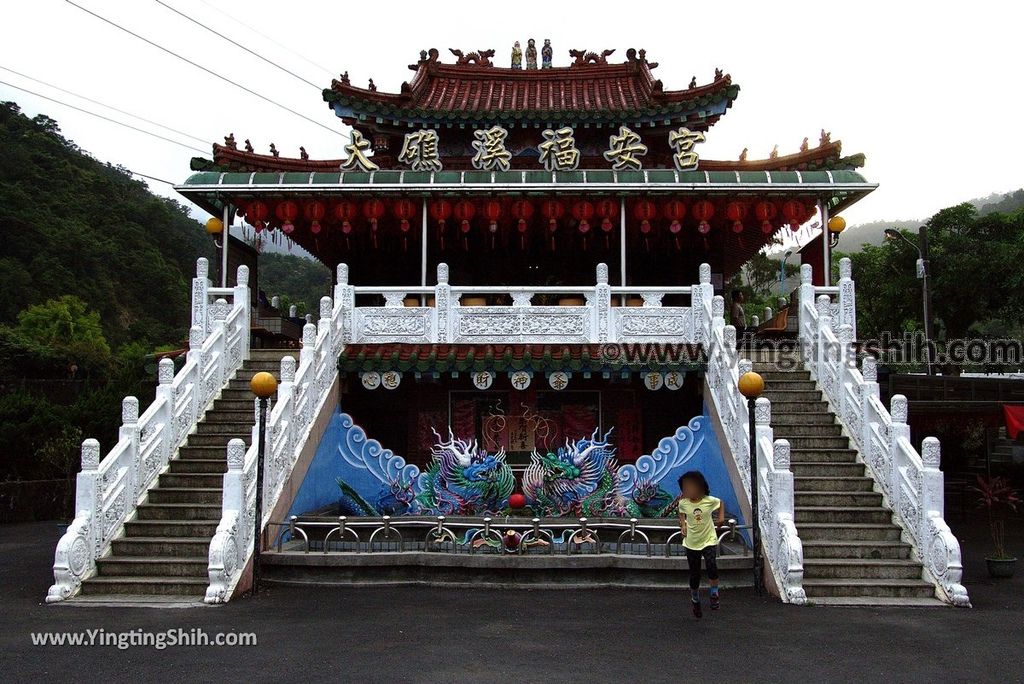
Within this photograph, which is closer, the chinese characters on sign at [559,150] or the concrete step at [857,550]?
the concrete step at [857,550]

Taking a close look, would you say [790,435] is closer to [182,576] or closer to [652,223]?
[652,223]

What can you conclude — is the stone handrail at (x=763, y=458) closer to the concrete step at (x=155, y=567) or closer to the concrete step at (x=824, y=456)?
the concrete step at (x=824, y=456)

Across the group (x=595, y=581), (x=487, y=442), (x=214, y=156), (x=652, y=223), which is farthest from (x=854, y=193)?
(x=214, y=156)

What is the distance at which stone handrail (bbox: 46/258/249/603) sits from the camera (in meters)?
10.0

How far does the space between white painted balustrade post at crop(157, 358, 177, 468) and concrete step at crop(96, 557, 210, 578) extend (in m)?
1.78

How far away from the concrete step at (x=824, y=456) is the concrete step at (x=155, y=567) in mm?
7909

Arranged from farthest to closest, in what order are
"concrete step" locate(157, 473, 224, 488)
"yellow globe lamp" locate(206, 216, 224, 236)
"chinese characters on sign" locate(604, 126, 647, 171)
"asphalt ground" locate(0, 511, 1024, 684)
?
"chinese characters on sign" locate(604, 126, 647, 171), "yellow globe lamp" locate(206, 216, 224, 236), "concrete step" locate(157, 473, 224, 488), "asphalt ground" locate(0, 511, 1024, 684)

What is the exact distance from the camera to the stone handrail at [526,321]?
1428cm

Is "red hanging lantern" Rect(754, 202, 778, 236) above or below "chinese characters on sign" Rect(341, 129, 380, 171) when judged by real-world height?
below


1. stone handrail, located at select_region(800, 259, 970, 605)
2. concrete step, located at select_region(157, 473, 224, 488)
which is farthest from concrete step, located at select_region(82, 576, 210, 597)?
stone handrail, located at select_region(800, 259, 970, 605)

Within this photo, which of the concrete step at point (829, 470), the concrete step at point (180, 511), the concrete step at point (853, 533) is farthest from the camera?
the concrete step at point (829, 470)

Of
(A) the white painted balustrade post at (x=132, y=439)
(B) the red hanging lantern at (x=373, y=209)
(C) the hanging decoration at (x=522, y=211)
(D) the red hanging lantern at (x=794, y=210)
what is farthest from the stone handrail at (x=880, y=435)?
(A) the white painted balustrade post at (x=132, y=439)

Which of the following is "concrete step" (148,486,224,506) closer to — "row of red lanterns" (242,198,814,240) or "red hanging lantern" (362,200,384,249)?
"row of red lanterns" (242,198,814,240)

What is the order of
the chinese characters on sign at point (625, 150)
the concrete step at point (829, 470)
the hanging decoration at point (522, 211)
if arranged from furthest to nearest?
the chinese characters on sign at point (625, 150) < the hanging decoration at point (522, 211) < the concrete step at point (829, 470)
